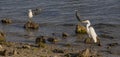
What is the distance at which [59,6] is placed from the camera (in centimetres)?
2656

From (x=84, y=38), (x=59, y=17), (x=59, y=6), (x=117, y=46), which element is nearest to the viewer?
(x=117, y=46)

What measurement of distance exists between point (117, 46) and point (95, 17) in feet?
22.0

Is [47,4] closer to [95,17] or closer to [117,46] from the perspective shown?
[95,17]

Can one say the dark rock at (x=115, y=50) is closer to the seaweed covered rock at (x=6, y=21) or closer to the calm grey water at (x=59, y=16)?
the calm grey water at (x=59, y=16)

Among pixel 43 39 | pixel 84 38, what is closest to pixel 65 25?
pixel 84 38

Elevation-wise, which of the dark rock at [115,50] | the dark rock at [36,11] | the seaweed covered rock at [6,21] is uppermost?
the dark rock at [36,11]

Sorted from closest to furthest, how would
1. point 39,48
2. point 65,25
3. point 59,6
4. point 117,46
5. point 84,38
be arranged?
point 39,48, point 117,46, point 84,38, point 65,25, point 59,6

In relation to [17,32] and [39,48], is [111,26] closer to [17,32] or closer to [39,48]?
[17,32]

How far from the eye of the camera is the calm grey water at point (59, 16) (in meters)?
20.1

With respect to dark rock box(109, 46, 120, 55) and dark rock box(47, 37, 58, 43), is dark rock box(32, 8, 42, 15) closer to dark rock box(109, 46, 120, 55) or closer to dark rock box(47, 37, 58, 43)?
→ dark rock box(47, 37, 58, 43)

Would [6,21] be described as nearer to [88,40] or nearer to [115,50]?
[88,40]

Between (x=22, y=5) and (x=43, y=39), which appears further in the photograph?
(x=22, y=5)

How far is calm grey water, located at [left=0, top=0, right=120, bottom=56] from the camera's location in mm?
20078

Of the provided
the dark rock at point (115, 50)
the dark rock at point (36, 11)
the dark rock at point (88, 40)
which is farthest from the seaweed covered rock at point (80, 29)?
the dark rock at point (36, 11)
